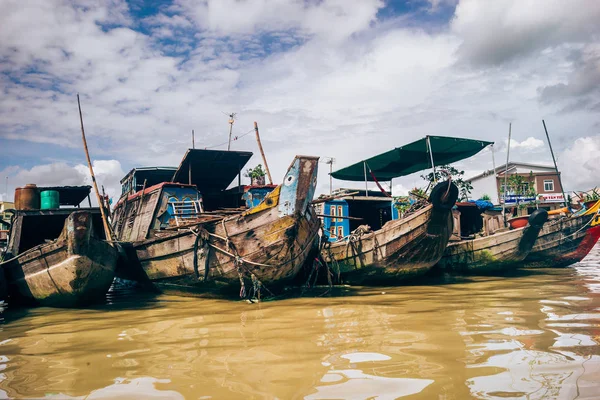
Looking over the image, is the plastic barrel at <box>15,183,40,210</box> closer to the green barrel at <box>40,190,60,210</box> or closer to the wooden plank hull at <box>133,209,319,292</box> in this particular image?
the green barrel at <box>40,190,60,210</box>

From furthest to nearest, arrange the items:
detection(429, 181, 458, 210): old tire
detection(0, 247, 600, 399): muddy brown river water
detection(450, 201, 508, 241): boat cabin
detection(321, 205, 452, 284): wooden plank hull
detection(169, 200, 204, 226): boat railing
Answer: detection(450, 201, 508, 241): boat cabin → detection(169, 200, 204, 226): boat railing → detection(321, 205, 452, 284): wooden plank hull → detection(429, 181, 458, 210): old tire → detection(0, 247, 600, 399): muddy brown river water

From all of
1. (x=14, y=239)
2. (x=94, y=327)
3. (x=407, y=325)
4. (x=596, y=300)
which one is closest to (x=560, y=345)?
(x=407, y=325)

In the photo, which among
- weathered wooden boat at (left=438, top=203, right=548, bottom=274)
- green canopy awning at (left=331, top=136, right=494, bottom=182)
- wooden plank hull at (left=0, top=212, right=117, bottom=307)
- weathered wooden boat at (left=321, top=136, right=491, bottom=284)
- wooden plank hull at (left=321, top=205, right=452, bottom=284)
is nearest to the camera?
wooden plank hull at (left=0, top=212, right=117, bottom=307)

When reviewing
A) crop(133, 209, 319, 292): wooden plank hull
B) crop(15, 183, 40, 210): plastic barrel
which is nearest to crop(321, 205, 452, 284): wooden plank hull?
crop(133, 209, 319, 292): wooden plank hull

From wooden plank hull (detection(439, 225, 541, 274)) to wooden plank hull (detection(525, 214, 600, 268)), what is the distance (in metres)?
1.99

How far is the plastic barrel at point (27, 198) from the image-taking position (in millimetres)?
9094

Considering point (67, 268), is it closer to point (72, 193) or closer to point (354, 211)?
point (72, 193)

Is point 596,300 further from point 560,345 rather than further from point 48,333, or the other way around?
point 48,333

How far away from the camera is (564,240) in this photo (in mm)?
13141

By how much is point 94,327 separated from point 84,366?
2077mm

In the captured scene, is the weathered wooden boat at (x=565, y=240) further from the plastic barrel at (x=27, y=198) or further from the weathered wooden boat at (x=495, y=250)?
the plastic barrel at (x=27, y=198)

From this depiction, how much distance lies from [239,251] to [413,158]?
7869 mm

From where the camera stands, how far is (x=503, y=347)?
378 centimetres

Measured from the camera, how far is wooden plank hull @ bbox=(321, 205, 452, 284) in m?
9.19
